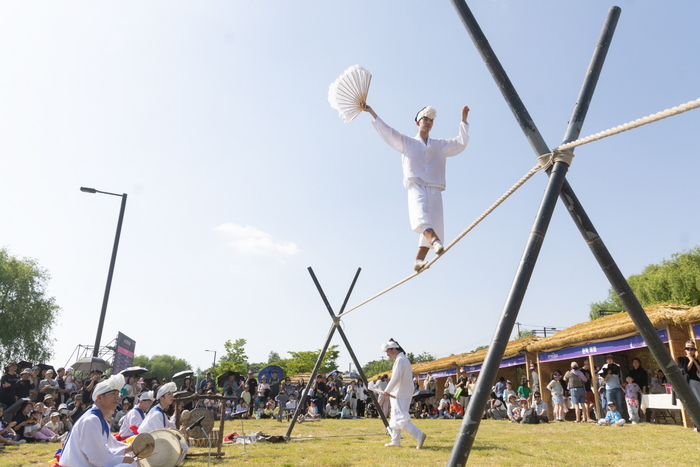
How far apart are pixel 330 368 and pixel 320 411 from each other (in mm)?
37814

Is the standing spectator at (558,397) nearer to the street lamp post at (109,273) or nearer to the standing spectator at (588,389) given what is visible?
the standing spectator at (588,389)

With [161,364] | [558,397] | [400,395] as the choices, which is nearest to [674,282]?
[558,397]

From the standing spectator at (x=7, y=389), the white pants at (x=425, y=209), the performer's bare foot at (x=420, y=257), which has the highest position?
the white pants at (x=425, y=209)

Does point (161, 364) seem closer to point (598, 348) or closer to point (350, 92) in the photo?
point (598, 348)

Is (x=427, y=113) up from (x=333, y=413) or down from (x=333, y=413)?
up

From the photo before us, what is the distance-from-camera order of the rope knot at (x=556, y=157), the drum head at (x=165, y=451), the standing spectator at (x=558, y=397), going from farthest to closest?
the standing spectator at (x=558, y=397), the drum head at (x=165, y=451), the rope knot at (x=556, y=157)

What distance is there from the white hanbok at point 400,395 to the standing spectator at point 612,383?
6.78m

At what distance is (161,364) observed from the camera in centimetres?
11819

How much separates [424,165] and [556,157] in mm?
2433

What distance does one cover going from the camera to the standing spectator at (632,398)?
12.8 m

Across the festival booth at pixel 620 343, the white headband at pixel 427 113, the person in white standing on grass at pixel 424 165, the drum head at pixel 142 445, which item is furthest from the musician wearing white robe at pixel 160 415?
the festival booth at pixel 620 343

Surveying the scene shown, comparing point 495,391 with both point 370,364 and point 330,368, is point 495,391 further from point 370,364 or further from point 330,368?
point 370,364

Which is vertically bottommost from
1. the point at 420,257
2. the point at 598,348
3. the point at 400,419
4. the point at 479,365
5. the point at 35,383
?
the point at 400,419

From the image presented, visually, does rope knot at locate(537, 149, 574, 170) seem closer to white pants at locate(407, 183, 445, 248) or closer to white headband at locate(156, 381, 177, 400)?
white pants at locate(407, 183, 445, 248)
